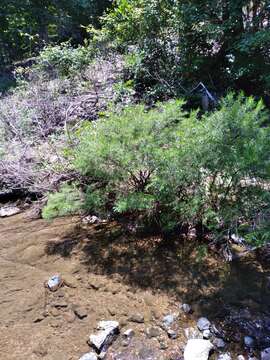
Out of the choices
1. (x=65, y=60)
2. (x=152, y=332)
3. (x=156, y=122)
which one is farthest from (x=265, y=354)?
(x=65, y=60)

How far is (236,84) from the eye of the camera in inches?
320

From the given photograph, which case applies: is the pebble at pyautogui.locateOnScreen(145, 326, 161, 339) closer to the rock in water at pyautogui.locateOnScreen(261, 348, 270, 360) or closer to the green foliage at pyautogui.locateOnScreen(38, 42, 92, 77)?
the rock in water at pyautogui.locateOnScreen(261, 348, 270, 360)

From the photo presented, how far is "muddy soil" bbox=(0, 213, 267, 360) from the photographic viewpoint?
3461 mm

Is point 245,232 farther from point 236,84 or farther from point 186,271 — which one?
point 236,84

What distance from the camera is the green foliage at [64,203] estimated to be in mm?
5035

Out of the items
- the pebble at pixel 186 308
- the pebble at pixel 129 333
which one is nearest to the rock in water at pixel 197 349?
the pebble at pixel 186 308

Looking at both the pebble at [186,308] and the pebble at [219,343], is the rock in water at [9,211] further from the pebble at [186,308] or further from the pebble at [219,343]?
the pebble at [219,343]

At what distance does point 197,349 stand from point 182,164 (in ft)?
6.68

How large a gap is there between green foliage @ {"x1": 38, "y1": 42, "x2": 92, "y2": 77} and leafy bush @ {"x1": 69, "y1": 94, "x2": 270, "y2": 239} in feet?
18.1

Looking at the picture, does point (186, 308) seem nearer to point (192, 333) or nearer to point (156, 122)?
point (192, 333)

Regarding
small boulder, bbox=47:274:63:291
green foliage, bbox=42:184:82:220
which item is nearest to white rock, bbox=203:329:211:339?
small boulder, bbox=47:274:63:291

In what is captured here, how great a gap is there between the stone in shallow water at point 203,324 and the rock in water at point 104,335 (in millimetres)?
874

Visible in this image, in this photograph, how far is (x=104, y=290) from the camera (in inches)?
164

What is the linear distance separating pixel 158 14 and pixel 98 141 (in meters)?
5.00
